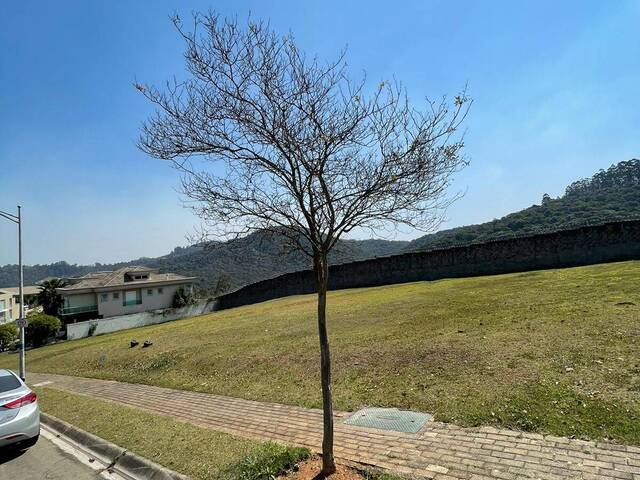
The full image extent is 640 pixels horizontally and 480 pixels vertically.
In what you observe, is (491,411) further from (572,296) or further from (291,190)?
(572,296)

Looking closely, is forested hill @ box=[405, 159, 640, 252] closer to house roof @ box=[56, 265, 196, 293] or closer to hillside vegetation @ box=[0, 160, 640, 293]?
hillside vegetation @ box=[0, 160, 640, 293]

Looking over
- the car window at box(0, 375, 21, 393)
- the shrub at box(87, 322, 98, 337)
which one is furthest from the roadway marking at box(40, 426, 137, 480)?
the shrub at box(87, 322, 98, 337)

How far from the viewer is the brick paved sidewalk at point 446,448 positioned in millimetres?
4523

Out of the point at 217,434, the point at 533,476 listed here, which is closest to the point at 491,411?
the point at 533,476

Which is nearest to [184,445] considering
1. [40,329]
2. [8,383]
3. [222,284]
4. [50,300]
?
[8,383]

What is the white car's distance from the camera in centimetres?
748

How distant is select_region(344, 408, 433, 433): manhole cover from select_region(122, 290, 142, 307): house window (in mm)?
45184

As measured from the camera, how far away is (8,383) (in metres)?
8.43

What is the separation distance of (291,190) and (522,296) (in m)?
10.7

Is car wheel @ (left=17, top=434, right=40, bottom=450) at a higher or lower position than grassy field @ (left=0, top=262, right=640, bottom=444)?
lower

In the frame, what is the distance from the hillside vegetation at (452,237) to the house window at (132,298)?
728 centimetres

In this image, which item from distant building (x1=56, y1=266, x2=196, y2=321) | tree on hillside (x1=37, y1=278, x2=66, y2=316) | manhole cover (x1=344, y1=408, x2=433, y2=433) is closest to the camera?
manhole cover (x1=344, y1=408, x2=433, y2=433)

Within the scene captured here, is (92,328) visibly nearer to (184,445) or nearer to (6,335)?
(6,335)

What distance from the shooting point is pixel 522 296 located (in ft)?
44.2
